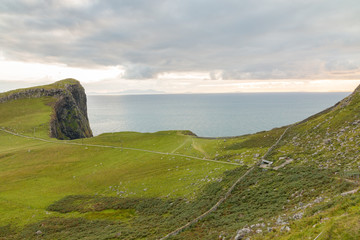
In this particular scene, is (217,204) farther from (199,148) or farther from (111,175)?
(111,175)

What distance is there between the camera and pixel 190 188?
4781 cm

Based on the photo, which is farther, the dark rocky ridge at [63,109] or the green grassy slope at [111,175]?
the dark rocky ridge at [63,109]

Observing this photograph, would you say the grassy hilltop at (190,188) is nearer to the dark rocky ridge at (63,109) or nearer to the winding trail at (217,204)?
the winding trail at (217,204)

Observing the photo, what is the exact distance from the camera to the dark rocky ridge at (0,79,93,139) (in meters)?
145

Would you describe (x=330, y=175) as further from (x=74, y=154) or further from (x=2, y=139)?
(x=2, y=139)

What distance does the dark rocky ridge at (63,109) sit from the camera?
144625 millimetres

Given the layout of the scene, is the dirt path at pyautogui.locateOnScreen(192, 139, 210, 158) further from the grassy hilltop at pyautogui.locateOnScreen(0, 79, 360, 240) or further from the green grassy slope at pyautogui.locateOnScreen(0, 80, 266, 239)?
the grassy hilltop at pyautogui.locateOnScreen(0, 79, 360, 240)

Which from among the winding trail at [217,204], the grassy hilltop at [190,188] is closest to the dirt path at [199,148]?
the grassy hilltop at [190,188]

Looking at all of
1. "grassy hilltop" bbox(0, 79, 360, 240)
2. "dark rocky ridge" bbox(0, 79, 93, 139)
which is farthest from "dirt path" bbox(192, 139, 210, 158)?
"dark rocky ridge" bbox(0, 79, 93, 139)

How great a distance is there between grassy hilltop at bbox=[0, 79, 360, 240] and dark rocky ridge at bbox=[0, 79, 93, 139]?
5842 centimetres

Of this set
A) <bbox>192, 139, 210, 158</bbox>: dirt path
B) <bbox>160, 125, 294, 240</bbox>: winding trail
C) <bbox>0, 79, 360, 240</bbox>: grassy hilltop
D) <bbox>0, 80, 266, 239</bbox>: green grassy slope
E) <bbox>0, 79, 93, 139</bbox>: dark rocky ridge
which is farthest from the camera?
<bbox>0, 79, 93, 139</bbox>: dark rocky ridge

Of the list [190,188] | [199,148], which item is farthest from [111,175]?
[199,148]

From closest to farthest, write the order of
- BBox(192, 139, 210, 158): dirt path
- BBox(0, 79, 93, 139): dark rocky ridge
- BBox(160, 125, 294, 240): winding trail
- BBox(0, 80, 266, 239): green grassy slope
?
BBox(160, 125, 294, 240): winding trail < BBox(0, 80, 266, 239): green grassy slope < BBox(192, 139, 210, 158): dirt path < BBox(0, 79, 93, 139): dark rocky ridge

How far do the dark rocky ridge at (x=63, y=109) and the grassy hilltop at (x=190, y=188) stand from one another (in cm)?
5842
